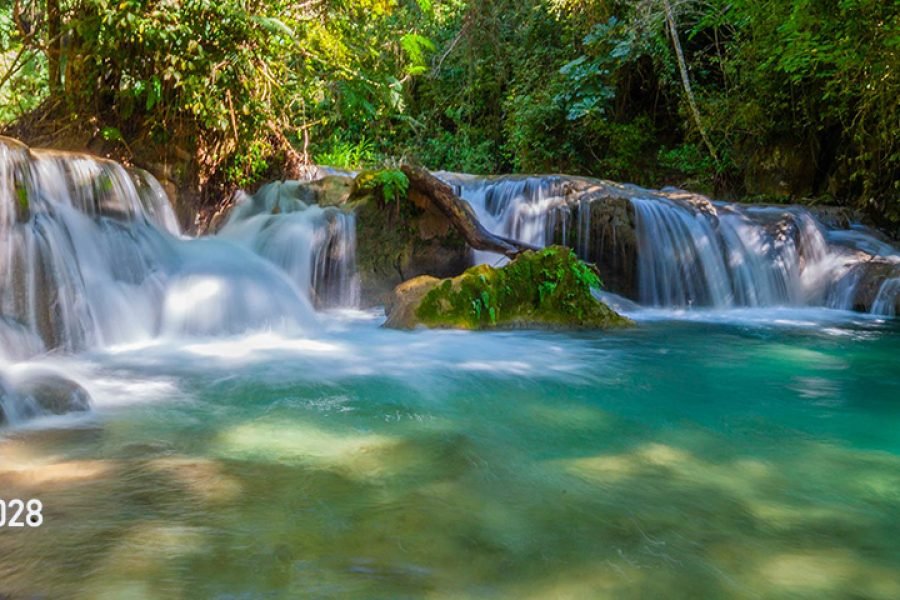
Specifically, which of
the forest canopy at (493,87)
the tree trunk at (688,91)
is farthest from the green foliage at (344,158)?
the tree trunk at (688,91)

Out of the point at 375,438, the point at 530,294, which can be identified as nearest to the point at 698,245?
the point at 530,294

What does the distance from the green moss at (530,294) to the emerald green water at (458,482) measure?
1658 mm

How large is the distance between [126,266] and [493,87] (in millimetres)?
13872

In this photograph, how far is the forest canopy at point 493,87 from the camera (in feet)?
25.8

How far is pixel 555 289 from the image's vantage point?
7113 mm

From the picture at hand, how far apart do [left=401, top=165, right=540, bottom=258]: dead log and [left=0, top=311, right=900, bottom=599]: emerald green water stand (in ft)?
10.2

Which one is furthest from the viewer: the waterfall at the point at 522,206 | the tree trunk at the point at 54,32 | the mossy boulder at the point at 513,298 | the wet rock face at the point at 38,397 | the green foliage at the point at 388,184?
the waterfall at the point at 522,206

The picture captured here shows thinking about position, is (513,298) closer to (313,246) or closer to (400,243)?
(400,243)

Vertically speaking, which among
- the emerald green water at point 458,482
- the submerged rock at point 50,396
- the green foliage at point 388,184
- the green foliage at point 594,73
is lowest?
the emerald green water at point 458,482

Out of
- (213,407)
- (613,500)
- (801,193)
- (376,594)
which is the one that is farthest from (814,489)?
(801,193)

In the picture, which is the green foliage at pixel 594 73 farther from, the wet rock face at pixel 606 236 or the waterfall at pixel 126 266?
the waterfall at pixel 126 266

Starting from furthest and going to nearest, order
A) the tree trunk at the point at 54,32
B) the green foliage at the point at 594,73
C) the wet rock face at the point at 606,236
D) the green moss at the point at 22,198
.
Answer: the green foliage at the point at 594,73, the wet rock face at the point at 606,236, the tree trunk at the point at 54,32, the green moss at the point at 22,198

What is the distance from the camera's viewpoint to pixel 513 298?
7102 mm

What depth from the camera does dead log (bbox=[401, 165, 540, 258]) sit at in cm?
814
